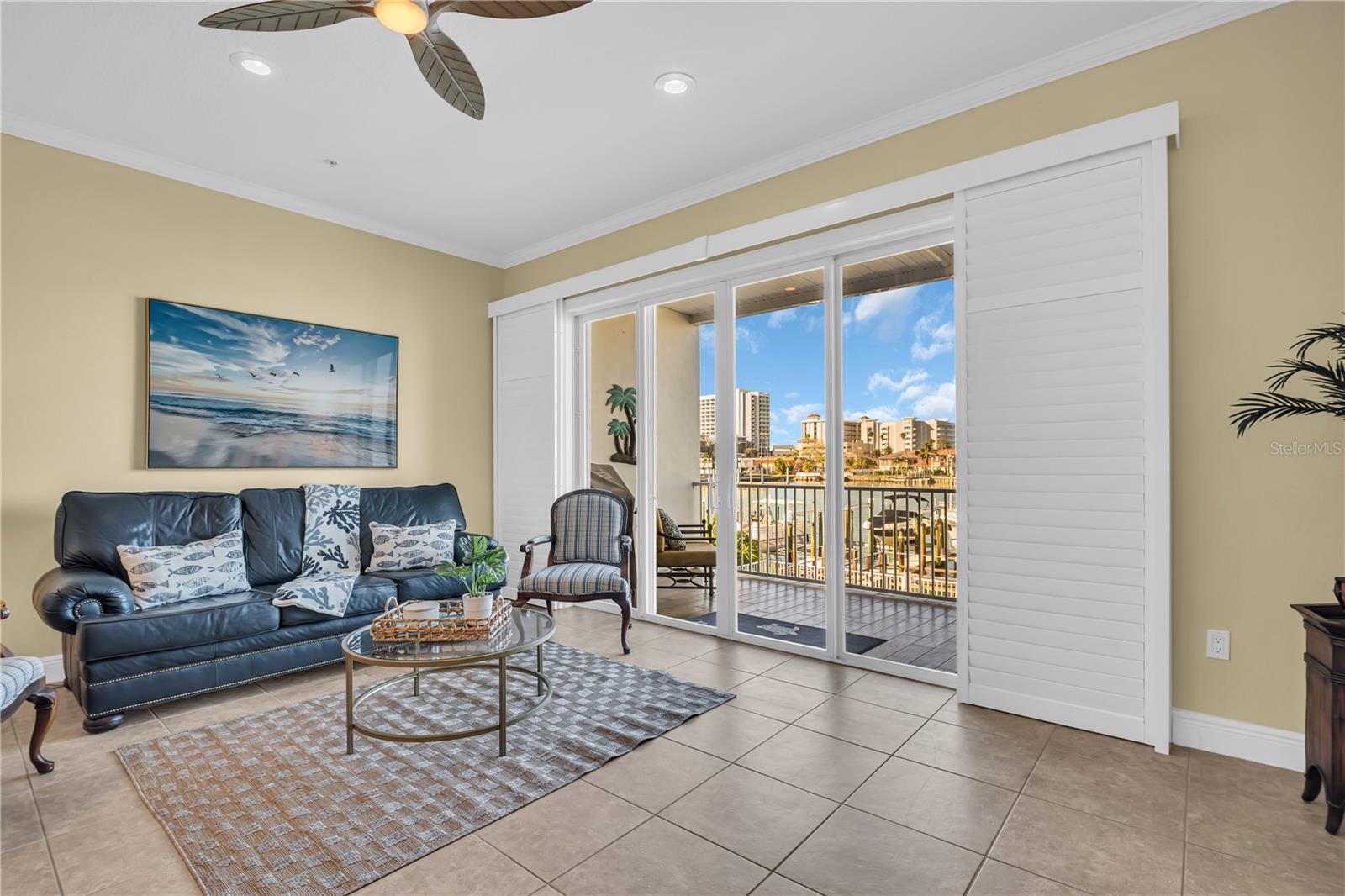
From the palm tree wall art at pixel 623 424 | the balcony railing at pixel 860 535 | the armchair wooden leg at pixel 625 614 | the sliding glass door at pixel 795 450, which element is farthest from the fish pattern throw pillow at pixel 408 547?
the balcony railing at pixel 860 535

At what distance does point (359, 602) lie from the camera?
3.66 metres

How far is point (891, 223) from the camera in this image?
3434 mm

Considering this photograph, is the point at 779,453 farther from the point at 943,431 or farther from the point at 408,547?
the point at 408,547

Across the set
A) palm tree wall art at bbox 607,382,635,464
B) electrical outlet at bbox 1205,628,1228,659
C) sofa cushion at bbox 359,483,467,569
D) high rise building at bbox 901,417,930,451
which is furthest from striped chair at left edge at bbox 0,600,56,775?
electrical outlet at bbox 1205,628,1228,659

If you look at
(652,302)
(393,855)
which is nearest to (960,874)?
(393,855)

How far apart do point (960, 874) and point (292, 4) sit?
126 inches

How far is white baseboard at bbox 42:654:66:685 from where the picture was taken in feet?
11.3

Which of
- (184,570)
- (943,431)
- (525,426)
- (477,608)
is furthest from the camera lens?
(525,426)

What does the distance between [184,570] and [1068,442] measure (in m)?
4.23

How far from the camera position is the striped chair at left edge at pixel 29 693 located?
7.24 ft

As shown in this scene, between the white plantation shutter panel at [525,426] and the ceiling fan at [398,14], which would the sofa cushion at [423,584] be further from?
the ceiling fan at [398,14]

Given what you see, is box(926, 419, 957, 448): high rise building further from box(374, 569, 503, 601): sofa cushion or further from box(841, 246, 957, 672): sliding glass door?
box(374, 569, 503, 601): sofa cushion

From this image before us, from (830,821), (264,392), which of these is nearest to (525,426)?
(264,392)

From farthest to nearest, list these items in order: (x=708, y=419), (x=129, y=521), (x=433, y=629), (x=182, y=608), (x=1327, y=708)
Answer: (x=708, y=419) < (x=129, y=521) < (x=182, y=608) < (x=433, y=629) < (x=1327, y=708)
